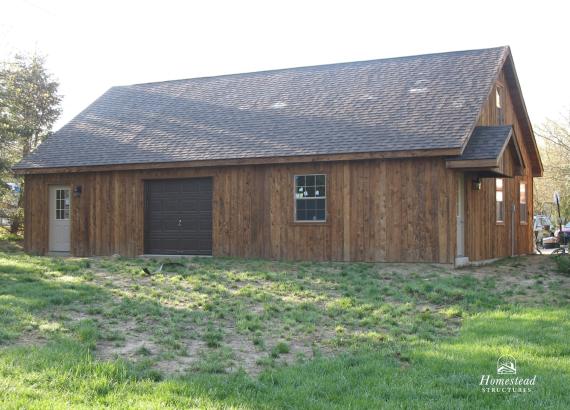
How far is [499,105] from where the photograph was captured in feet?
58.2

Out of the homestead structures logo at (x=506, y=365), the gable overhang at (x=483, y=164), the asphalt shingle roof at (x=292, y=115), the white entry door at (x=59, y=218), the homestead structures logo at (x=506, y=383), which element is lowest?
the homestead structures logo at (x=506, y=383)

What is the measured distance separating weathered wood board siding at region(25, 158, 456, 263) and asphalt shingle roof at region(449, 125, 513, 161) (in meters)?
0.63

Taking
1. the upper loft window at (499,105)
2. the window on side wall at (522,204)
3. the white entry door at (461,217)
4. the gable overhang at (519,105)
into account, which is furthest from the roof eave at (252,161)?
the window on side wall at (522,204)

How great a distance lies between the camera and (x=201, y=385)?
16.8 feet

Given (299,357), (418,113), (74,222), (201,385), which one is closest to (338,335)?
(299,357)

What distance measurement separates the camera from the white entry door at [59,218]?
18125mm

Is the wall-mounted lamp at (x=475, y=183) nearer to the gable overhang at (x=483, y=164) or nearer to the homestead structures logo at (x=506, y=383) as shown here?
the gable overhang at (x=483, y=164)

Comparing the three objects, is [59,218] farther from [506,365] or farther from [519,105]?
[506,365]

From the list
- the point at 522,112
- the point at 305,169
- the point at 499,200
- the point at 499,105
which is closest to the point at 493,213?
the point at 499,200

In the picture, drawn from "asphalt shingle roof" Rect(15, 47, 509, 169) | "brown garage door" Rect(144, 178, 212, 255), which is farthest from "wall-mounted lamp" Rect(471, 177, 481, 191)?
"brown garage door" Rect(144, 178, 212, 255)

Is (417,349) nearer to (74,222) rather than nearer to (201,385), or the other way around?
(201,385)

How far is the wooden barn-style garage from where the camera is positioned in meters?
13.8

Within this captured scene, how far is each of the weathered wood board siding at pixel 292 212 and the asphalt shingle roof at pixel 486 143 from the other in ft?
2.05

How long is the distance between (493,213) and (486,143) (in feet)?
12.5
